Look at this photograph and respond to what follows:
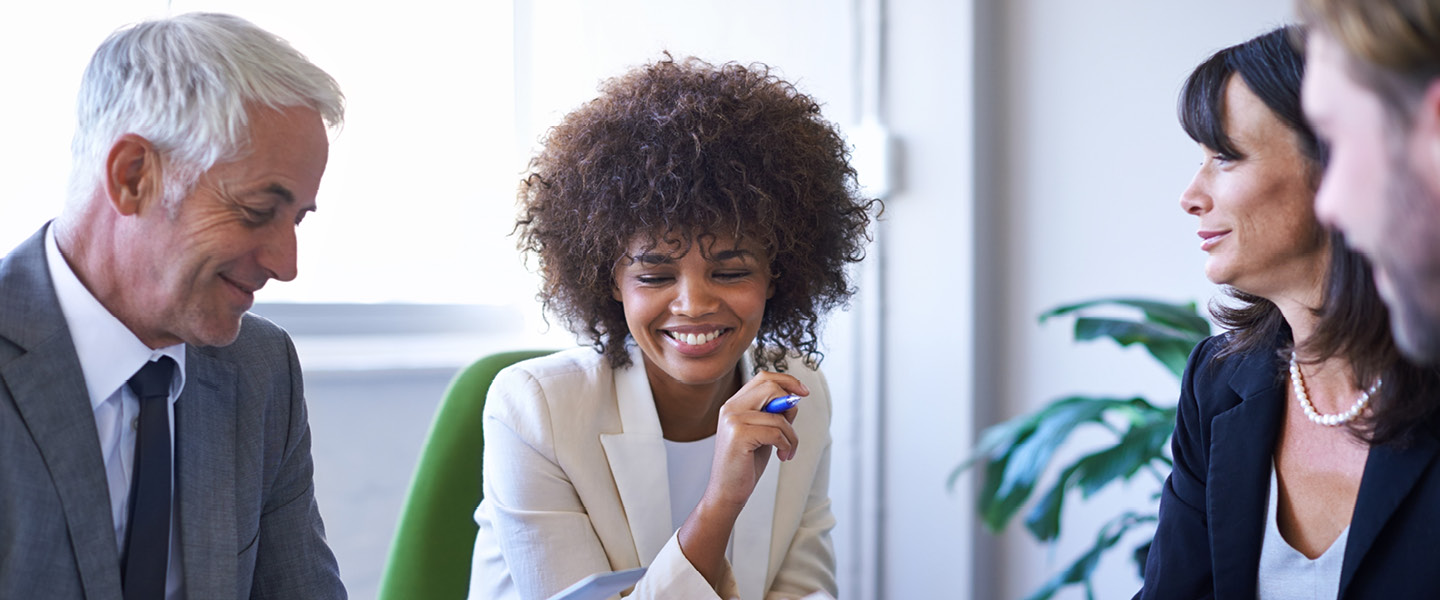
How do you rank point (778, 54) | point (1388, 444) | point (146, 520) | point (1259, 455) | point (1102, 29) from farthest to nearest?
point (778, 54)
point (1102, 29)
point (1259, 455)
point (1388, 444)
point (146, 520)

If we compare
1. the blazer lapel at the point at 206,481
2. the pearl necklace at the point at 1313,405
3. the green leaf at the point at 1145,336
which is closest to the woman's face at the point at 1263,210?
the pearl necklace at the point at 1313,405

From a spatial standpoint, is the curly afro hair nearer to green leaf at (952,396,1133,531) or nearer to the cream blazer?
the cream blazer

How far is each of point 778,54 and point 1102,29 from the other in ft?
2.85

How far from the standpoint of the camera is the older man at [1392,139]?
27.2 inches

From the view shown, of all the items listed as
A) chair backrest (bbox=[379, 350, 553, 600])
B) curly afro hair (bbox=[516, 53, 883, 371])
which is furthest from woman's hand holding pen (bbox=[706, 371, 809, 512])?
chair backrest (bbox=[379, 350, 553, 600])

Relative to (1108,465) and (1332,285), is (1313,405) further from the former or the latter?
(1108,465)

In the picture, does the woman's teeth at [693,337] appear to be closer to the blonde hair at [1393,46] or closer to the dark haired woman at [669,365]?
the dark haired woman at [669,365]

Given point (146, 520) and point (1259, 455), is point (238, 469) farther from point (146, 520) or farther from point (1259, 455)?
point (1259, 455)

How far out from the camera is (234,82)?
1070mm

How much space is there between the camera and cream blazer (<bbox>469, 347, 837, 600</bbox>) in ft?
5.01

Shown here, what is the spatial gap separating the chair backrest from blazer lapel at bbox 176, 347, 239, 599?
1.73 feet

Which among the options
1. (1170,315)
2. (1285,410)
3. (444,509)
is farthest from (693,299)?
(1170,315)

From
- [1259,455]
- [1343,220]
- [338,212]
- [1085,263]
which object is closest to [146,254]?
[1343,220]

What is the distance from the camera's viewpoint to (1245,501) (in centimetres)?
131
